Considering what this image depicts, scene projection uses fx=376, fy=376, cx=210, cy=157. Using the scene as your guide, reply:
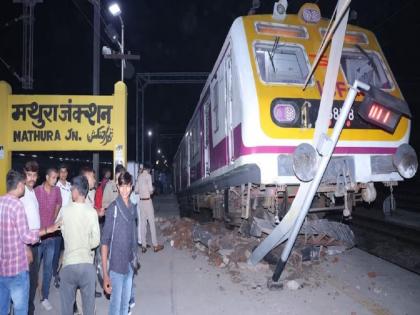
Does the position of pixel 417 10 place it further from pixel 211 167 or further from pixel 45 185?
pixel 45 185

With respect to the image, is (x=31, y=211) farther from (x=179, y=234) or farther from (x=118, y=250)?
(x=179, y=234)

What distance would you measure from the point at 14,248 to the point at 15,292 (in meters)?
0.43

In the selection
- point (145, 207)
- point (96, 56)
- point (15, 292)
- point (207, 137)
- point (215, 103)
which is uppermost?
point (96, 56)

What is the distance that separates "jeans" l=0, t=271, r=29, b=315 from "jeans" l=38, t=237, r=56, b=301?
133 cm

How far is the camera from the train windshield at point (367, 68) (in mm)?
5840

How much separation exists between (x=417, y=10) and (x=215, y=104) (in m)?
11.5

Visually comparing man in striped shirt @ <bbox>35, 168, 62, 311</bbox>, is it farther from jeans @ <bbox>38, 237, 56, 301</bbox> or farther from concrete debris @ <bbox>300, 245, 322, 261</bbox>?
→ concrete debris @ <bbox>300, 245, 322, 261</bbox>

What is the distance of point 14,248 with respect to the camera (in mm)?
3600

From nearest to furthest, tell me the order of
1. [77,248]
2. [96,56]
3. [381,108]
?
[77,248] → [381,108] → [96,56]

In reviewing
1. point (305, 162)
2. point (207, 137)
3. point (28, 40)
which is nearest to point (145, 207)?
point (207, 137)

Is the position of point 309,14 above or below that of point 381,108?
above

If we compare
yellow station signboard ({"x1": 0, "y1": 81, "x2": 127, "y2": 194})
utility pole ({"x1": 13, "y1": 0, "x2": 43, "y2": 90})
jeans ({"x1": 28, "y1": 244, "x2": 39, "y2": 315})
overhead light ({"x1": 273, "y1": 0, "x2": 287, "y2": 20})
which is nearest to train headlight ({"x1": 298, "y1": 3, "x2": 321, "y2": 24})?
overhead light ({"x1": 273, "y1": 0, "x2": 287, "y2": 20})

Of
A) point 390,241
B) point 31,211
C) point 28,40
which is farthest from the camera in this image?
point 28,40

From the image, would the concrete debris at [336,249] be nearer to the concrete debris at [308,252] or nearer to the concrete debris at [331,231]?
the concrete debris at [331,231]
